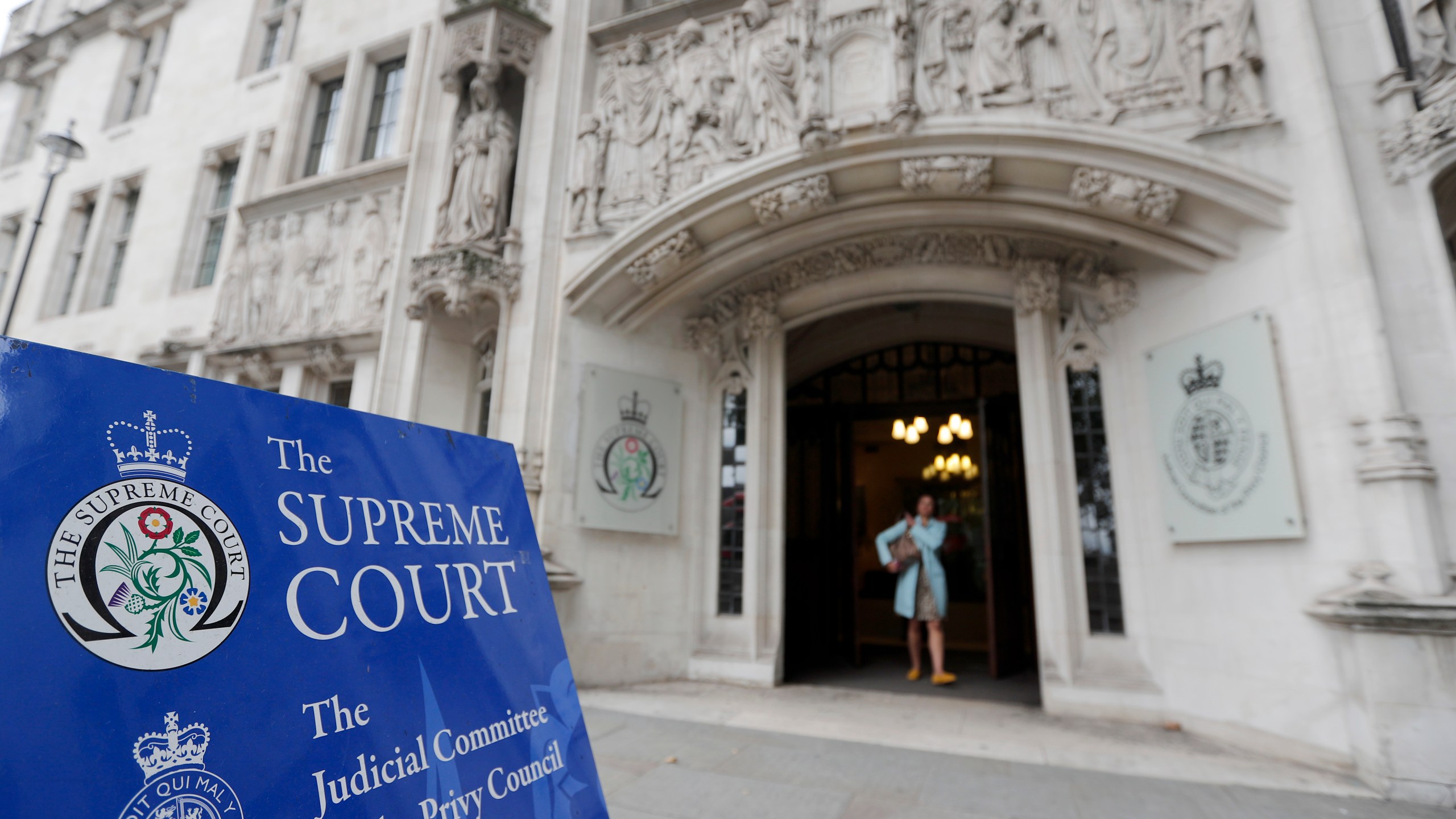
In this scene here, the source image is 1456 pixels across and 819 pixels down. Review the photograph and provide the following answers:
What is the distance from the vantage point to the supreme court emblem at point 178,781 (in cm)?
111

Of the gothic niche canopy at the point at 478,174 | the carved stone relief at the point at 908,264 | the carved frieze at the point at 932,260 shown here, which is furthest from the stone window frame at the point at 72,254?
the carved frieze at the point at 932,260

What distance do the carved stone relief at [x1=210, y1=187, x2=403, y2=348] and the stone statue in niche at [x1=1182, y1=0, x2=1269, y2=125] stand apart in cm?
918

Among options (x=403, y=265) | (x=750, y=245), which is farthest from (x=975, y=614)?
(x=403, y=265)

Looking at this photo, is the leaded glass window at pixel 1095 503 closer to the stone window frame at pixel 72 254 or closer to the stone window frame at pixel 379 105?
the stone window frame at pixel 379 105

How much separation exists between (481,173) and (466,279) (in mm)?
1450

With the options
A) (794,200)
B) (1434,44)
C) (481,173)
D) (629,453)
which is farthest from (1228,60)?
(481,173)

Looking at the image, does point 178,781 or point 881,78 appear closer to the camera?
point 178,781

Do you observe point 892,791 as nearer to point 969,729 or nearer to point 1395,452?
point 969,729

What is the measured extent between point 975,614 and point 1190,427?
19.0 ft

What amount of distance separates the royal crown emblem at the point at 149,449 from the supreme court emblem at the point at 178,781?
0.44 meters

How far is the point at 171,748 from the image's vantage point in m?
1.15

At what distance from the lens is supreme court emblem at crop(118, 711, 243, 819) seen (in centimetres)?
111

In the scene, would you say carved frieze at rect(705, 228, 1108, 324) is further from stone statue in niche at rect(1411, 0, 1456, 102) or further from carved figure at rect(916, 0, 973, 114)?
stone statue in niche at rect(1411, 0, 1456, 102)

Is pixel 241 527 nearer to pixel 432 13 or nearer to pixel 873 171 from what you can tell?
pixel 873 171
